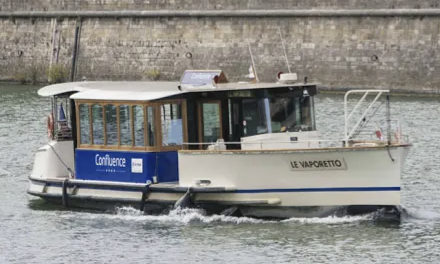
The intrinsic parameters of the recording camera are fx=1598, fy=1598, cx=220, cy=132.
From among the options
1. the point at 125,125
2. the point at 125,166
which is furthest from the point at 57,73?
the point at 125,166

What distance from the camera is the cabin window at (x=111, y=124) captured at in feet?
78.7

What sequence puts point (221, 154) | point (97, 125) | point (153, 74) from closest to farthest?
point (221, 154)
point (97, 125)
point (153, 74)

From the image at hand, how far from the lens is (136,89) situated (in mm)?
24406

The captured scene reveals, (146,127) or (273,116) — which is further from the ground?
(273,116)

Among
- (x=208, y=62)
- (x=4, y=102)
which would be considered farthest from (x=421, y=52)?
(x=4, y=102)

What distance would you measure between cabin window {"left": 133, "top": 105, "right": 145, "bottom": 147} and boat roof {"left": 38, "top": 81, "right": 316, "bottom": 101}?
18cm

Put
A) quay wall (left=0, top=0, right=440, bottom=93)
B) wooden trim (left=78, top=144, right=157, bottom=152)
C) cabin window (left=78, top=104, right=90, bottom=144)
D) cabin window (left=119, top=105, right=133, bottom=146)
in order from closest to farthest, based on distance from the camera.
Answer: wooden trim (left=78, top=144, right=157, bottom=152) < cabin window (left=119, top=105, right=133, bottom=146) < cabin window (left=78, top=104, right=90, bottom=144) < quay wall (left=0, top=0, right=440, bottom=93)

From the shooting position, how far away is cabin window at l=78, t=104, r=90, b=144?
2444cm

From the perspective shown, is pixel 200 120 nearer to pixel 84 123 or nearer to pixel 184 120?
pixel 184 120

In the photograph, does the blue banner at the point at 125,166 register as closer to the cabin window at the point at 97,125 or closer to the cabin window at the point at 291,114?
the cabin window at the point at 97,125

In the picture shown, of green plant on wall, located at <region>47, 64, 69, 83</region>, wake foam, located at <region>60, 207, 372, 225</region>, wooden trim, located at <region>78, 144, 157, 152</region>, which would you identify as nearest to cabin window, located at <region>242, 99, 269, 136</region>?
wake foam, located at <region>60, 207, 372, 225</region>

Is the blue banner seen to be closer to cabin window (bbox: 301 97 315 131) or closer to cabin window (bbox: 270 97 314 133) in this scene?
cabin window (bbox: 270 97 314 133)

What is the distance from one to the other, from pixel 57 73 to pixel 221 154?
3147cm

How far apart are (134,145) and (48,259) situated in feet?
9.92
